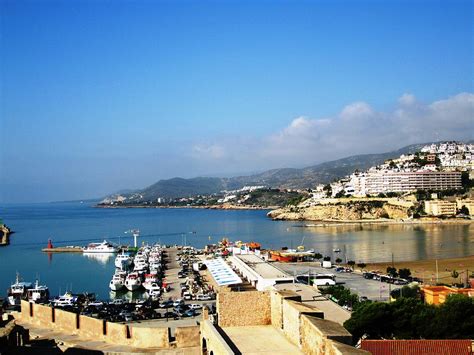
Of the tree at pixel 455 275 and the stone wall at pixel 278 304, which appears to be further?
the tree at pixel 455 275

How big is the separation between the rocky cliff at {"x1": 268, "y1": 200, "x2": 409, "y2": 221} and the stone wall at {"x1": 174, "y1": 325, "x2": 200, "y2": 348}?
6869cm

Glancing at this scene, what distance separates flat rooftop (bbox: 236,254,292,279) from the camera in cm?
2305

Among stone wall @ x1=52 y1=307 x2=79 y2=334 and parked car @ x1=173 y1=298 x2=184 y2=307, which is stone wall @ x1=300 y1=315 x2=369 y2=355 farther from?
parked car @ x1=173 y1=298 x2=184 y2=307

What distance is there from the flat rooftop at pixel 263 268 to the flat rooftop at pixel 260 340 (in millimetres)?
15680

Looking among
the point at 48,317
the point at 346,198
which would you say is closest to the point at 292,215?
the point at 346,198

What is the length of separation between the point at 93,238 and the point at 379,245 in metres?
29.0

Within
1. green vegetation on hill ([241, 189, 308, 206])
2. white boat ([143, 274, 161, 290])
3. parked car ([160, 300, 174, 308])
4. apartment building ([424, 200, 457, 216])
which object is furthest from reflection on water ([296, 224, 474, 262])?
green vegetation on hill ([241, 189, 308, 206])

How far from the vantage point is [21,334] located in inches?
403

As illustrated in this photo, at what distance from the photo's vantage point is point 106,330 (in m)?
10.8

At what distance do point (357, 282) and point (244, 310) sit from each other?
62.6 feet

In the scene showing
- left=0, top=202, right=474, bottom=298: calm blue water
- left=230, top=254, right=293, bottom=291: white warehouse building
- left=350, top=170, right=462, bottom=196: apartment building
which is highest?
left=350, top=170, right=462, bottom=196: apartment building

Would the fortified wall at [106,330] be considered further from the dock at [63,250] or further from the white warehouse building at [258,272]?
the dock at [63,250]

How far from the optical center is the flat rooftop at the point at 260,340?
6.08m

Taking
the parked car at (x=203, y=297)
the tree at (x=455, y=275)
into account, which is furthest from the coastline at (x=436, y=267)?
the parked car at (x=203, y=297)
